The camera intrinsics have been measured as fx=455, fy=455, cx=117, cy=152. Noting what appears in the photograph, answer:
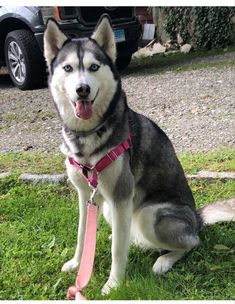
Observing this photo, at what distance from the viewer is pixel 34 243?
3414 millimetres

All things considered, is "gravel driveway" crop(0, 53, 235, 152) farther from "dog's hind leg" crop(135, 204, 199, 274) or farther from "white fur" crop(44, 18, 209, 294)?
"white fur" crop(44, 18, 209, 294)

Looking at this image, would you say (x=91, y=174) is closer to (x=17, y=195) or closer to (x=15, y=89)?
(x=17, y=195)

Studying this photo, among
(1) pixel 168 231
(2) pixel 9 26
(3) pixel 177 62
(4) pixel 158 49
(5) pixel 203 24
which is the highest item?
(2) pixel 9 26

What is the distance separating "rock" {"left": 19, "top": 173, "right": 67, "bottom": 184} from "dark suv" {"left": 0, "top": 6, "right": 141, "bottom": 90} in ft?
11.3

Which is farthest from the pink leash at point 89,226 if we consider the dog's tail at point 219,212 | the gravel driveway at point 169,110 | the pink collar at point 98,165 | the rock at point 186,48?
the rock at point 186,48

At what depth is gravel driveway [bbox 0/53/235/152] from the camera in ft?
17.9

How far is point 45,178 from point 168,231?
1687 millimetres

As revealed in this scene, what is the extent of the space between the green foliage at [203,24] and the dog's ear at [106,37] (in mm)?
9023

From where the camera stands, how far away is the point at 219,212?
3.43 metres

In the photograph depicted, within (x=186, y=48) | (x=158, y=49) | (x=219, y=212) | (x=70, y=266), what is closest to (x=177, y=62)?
(x=186, y=48)

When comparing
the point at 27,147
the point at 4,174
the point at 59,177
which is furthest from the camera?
the point at 27,147

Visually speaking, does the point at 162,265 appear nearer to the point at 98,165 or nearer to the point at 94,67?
the point at 98,165

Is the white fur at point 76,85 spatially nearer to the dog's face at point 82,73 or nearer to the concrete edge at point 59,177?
the dog's face at point 82,73

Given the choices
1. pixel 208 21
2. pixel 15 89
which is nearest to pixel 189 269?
pixel 15 89
